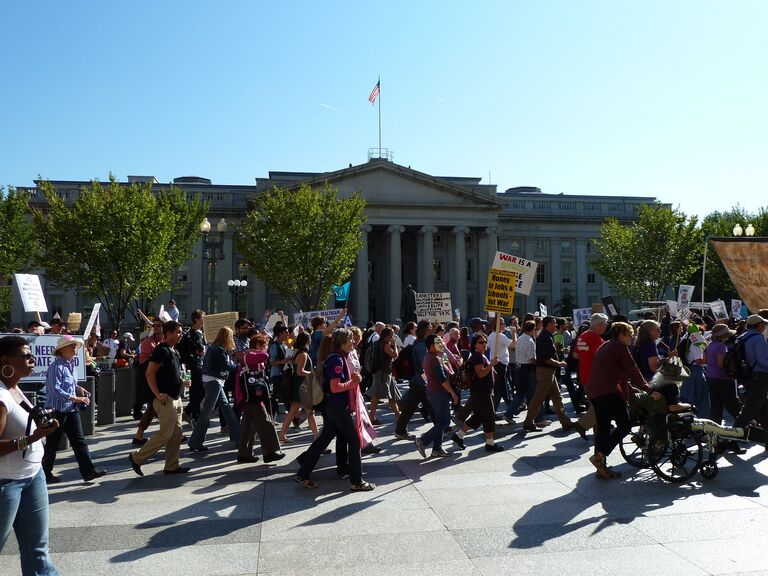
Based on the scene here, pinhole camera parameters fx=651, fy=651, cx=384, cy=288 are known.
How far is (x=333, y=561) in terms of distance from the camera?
5531mm

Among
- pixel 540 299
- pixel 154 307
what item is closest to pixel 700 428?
pixel 154 307

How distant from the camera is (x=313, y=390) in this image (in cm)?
920

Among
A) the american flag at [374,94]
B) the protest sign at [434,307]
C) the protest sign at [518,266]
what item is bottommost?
the protest sign at [434,307]

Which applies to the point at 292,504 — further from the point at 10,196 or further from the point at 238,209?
the point at 238,209

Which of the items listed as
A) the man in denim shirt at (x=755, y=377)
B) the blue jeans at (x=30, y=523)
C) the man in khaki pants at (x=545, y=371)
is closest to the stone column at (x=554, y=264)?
the man in khaki pants at (x=545, y=371)

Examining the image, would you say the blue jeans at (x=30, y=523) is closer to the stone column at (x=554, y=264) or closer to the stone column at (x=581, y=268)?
the stone column at (x=554, y=264)

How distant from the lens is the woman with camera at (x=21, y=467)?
3988mm

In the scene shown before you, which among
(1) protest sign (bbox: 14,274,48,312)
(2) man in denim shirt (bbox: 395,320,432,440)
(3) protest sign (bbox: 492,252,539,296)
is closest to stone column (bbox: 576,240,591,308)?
(3) protest sign (bbox: 492,252,539,296)

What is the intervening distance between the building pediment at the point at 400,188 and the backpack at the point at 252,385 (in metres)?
50.7

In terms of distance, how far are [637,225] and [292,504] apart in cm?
5053

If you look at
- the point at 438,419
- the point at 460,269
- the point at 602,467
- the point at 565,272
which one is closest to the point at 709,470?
the point at 602,467

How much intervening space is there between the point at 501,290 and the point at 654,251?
42463 mm

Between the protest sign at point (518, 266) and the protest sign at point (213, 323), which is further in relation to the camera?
the protest sign at point (213, 323)

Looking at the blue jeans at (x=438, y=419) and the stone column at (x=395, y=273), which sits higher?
the stone column at (x=395, y=273)
